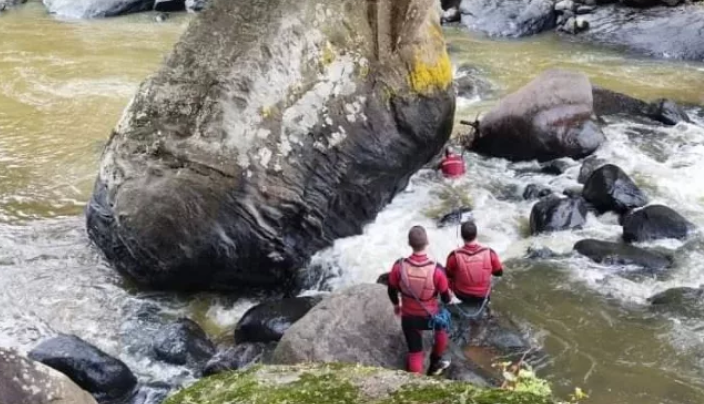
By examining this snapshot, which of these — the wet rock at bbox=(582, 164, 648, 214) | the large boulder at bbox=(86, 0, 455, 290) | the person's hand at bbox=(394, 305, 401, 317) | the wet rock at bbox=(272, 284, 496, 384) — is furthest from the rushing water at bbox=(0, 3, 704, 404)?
the person's hand at bbox=(394, 305, 401, 317)

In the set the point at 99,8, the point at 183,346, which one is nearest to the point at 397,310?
the point at 183,346

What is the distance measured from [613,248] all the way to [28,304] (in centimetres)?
641

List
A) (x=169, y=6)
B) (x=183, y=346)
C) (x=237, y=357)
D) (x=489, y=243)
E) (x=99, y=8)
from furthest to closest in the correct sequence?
(x=169, y=6)
(x=99, y=8)
(x=489, y=243)
(x=183, y=346)
(x=237, y=357)

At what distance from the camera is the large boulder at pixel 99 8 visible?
25109 millimetres

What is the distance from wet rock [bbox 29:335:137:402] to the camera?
6.75 meters

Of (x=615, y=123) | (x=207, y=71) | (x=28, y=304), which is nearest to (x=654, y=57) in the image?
(x=615, y=123)

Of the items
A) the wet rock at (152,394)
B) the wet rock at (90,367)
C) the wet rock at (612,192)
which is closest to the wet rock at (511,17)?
the wet rock at (612,192)

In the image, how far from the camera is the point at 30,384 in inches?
168

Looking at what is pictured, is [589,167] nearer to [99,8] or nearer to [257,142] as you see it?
[257,142]

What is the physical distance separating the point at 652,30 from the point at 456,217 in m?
10.4

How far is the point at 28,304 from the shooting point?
834cm

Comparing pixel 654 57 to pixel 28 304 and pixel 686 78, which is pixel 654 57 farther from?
pixel 28 304

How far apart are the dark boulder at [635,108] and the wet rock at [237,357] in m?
8.43

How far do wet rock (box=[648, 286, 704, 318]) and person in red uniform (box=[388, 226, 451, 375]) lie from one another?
2.72 m
